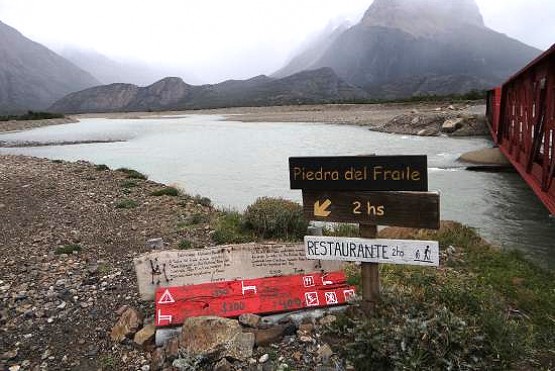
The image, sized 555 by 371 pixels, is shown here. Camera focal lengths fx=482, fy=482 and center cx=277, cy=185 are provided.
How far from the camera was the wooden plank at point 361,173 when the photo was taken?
203 inches

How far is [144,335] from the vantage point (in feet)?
19.4

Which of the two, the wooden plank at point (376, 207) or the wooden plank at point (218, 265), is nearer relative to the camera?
the wooden plank at point (376, 207)

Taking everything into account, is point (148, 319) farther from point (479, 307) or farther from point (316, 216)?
point (479, 307)

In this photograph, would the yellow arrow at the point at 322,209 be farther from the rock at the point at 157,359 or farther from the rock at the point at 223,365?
the rock at the point at 157,359

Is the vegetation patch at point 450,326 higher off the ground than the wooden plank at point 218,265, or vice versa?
the wooden plank at point 218,265

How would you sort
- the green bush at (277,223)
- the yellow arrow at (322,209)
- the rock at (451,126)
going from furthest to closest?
1. the rock at (451,126)
2. the green bush at (277,223)
3. the yellow arrow at (322,209)

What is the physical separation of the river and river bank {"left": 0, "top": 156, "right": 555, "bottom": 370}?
3.16m

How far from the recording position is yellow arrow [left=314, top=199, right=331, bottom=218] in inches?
223

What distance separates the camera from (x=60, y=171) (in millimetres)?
22125

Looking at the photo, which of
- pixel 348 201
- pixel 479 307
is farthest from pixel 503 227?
pixel 348 201

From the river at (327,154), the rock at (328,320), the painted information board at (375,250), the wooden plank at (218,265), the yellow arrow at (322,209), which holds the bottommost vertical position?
the river at (327,154)

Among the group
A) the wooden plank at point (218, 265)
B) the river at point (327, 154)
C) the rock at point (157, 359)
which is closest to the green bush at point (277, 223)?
the wooden plank at point (218, 265)

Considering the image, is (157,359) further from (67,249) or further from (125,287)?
(67,249)

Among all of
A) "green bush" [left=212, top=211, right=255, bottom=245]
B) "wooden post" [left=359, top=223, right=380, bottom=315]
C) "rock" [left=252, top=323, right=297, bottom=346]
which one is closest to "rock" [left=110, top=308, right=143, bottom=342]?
"rock" [left=252, top=323, right=297, bottom=346]
